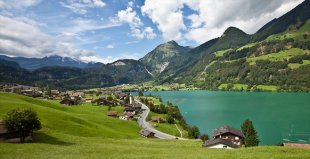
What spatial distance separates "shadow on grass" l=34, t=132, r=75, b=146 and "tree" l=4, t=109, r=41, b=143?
9.74ft

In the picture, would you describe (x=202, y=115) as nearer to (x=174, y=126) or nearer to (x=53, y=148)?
(x=174, y=126)

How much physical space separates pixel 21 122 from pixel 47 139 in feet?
23.5

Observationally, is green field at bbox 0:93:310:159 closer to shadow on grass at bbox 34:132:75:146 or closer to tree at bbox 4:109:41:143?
shadow on grass at bbox 34:132:75:146

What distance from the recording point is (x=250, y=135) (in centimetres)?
8950

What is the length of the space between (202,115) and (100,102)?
234ft

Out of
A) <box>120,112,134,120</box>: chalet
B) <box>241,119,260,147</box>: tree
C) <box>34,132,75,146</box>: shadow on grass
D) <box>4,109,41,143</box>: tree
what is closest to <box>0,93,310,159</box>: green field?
<box>34,132,75,146</box>: shadow on grass

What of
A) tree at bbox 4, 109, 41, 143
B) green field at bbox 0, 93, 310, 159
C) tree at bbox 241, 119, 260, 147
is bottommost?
tree at bbox 241, 119, 260, 147

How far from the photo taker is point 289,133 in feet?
370

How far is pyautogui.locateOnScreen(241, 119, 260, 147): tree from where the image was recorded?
3231 inches

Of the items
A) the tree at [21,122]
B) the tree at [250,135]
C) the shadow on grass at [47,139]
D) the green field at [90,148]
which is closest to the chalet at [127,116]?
the green field at [90,148]

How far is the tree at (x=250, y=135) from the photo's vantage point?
8206cm

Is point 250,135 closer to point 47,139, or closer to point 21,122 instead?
point 47,139

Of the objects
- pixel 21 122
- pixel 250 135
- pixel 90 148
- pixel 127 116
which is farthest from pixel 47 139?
pixel 127 116

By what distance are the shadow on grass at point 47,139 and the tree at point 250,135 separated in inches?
2212
